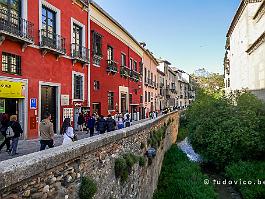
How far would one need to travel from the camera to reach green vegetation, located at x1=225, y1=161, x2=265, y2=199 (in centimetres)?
1484

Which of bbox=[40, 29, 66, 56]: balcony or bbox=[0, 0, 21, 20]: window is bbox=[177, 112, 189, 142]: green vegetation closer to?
bbox=[40, 29, 66, 56]: balcony

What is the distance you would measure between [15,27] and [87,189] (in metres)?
10.7

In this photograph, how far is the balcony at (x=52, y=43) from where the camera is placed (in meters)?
15.8

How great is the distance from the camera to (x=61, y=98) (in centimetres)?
1783

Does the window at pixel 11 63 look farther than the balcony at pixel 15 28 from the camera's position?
Yes

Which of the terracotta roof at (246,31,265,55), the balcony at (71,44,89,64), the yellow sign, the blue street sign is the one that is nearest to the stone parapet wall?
the yellow sign

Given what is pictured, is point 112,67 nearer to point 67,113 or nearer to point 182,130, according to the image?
point 67,113

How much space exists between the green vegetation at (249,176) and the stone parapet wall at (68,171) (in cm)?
845

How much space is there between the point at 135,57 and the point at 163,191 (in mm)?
23611

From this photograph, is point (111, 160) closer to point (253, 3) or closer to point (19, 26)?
point (19, 26)

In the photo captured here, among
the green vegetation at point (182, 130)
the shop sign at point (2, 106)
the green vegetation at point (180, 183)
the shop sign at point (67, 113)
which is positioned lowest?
the green vegetation at point (180, 183)

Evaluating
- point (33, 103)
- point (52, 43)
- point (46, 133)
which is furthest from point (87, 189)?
point (52, 43)

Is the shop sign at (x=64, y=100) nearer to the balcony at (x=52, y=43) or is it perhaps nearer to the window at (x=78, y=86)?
the window at (x=78, y=86)

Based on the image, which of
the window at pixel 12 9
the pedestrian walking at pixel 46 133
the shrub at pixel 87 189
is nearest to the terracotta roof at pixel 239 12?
the window at pixel 12 9
